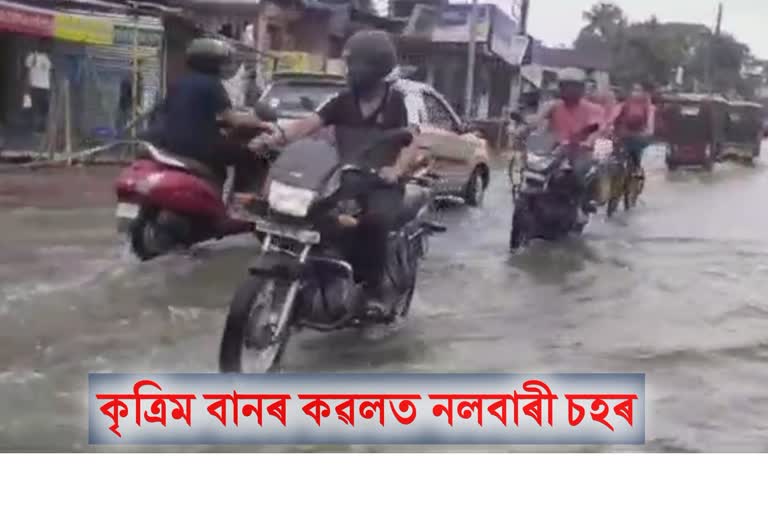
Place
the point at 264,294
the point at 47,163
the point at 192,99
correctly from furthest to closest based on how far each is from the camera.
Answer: the point at 47,163 → the point at 192,99 → the point at 264,294

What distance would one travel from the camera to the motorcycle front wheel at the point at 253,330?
3596 mm

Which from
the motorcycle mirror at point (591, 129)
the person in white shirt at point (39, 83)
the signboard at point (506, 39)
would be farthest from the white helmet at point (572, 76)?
the person in white shirt at point (39, 83)

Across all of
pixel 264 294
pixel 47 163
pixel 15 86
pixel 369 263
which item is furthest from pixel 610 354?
pixel 15 86

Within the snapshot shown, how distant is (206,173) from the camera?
5660 mm

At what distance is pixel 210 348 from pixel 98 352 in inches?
14.7

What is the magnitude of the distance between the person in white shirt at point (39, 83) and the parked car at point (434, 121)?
13.2 ft

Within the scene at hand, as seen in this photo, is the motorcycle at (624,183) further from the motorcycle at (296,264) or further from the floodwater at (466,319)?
the motorcycle at (296,264)

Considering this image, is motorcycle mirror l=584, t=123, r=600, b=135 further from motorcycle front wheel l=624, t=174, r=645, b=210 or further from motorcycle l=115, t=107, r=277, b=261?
motorcycle front wheel l=624, t=174, r=645, b=210

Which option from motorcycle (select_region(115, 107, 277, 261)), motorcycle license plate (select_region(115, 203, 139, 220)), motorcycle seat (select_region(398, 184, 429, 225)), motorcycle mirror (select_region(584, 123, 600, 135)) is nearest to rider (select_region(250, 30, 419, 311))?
motorcycle seat (select_region(398, 184, 429, 225))

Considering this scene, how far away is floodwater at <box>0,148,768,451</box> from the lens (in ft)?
11.7

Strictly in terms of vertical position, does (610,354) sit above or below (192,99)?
below

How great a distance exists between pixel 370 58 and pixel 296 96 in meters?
3.10
